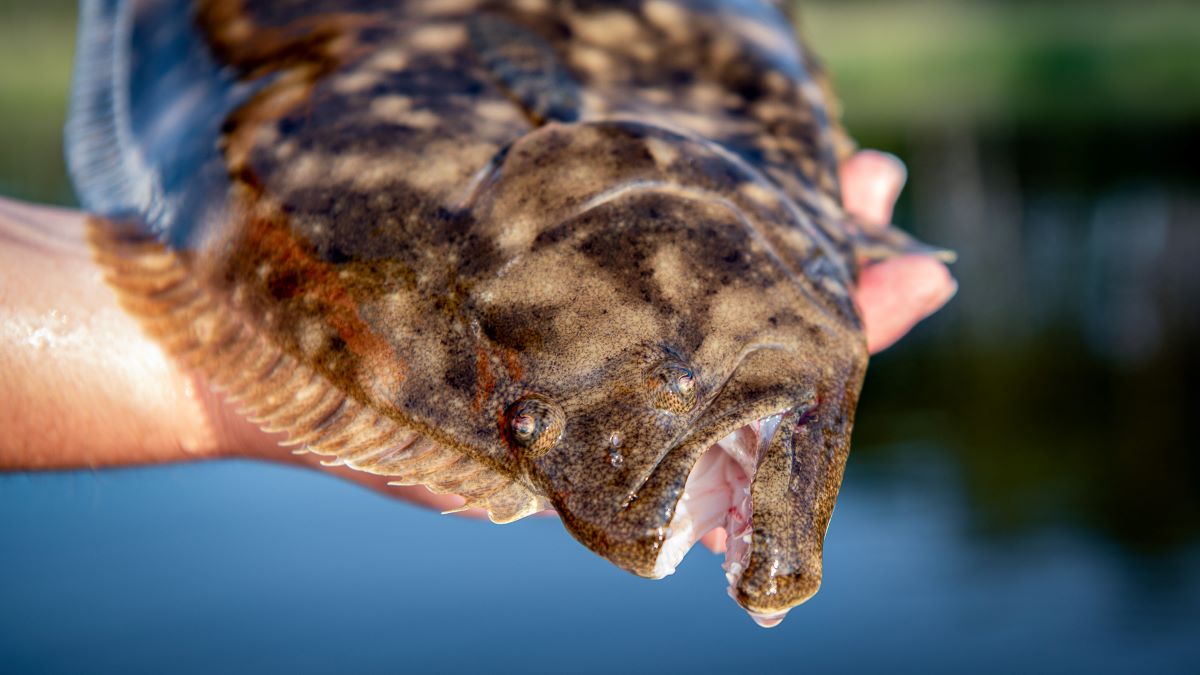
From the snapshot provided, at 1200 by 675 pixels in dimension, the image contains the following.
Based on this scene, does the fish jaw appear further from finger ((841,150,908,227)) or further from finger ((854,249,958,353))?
finger ((841,150,908,227))

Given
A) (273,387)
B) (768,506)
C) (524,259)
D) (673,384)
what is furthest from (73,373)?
(768,506)

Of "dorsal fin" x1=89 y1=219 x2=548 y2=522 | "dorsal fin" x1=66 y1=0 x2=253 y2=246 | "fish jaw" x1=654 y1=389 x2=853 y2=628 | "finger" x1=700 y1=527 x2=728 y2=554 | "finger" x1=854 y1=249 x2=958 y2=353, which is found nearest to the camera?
"fish jaw" x1=654 y1=389 x2=853 y2=628

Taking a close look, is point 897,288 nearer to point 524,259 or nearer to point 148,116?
point 524,259

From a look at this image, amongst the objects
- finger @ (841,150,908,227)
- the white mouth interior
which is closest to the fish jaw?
the white mouth interior

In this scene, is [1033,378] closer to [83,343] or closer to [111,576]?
[111,576]

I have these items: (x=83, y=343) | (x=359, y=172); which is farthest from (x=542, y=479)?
(x=83, y=343)

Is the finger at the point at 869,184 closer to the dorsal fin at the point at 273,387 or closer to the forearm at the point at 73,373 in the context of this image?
the dorsal fin at the point at 273,387

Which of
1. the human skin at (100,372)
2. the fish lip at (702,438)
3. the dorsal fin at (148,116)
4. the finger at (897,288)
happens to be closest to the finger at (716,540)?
the human skin at (100,372)
